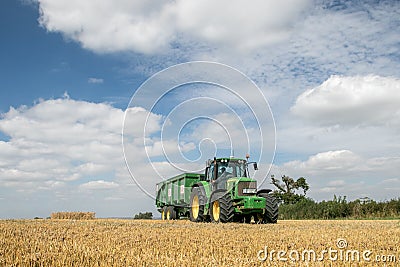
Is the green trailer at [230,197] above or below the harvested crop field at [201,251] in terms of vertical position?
above

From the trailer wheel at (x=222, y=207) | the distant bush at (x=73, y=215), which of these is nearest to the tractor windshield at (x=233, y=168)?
the trailer wheel at (x=222, y=207)

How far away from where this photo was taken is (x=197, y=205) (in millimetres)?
18062

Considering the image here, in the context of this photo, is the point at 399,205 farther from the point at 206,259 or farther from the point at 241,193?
the point at 206,259

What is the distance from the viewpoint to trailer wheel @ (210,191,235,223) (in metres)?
15.2

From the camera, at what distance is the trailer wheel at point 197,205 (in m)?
17.3

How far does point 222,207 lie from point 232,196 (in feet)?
2.17

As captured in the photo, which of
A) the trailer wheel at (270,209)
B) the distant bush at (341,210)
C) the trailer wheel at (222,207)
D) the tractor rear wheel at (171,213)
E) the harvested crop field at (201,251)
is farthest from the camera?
the distant bush at (341,210)

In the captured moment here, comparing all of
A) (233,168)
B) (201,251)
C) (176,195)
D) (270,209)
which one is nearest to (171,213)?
(176,195)

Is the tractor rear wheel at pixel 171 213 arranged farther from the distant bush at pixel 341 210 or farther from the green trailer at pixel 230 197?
the distant bush at pixel 341 210

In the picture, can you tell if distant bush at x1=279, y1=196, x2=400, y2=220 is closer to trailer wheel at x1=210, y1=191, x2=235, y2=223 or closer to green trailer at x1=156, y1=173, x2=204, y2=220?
green trailer at x1=156, y1=173, x2=204, y2=220

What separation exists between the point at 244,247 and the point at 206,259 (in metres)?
1.51

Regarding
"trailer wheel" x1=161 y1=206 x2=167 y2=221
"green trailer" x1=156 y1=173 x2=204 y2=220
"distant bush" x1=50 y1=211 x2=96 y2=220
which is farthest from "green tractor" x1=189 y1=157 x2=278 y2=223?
"distant bush" x1=50 y1=211 x2=96 y2=220

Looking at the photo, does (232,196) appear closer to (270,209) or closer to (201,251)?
(270,209)

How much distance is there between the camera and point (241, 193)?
1562 cm
